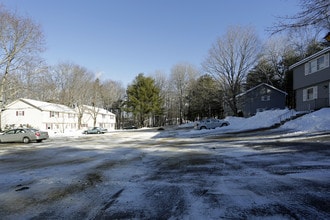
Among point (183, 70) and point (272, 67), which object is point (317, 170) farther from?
point (183, 70)

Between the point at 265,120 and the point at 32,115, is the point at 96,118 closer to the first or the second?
the point at 32,115

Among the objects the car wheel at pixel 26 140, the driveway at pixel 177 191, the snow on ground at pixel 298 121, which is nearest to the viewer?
the driveway at pixel 177 191

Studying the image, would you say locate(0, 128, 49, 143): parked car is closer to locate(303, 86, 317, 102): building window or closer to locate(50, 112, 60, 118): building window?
locate(303, 86, 317, 102): building window

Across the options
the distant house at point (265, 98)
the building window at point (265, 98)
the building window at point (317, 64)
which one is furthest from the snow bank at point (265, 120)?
the building window at point (265, 98)

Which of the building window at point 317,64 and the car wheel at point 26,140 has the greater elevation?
the building window at point 317,64

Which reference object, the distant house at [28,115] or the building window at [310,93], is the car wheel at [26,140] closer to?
the distant house at [28,115]

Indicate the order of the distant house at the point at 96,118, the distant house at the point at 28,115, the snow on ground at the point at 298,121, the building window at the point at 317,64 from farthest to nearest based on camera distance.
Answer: the distant house at the point at 96,118 < the distant house at the point at 28,115 < the building window at the point at 317,64 < the snow on ground at the point at 298,121

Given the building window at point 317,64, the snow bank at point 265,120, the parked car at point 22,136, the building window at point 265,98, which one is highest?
the building window at point 317,64

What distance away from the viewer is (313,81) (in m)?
27.6

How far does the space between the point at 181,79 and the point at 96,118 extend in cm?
2748

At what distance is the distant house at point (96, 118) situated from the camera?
66188mm

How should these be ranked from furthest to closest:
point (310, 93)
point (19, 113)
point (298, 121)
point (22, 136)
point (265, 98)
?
point (19, 113)
point (265, 98)
point (310, 93)
point (22, 136)
point (298, 121)

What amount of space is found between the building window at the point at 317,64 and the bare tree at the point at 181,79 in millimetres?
48802

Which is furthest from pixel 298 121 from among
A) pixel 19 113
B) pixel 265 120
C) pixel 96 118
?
pixel 96 118
